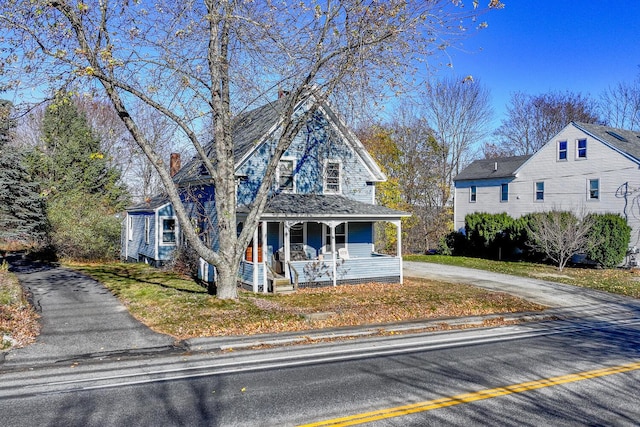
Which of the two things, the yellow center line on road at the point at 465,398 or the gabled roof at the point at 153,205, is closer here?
the yellow center line on road at the point at 465,398

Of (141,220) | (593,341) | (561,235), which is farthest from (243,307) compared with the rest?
(561,235)

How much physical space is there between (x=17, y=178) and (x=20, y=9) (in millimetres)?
12557

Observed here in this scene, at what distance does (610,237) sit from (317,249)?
15694 millimetres

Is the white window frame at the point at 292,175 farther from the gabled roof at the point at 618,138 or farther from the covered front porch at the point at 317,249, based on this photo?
the gabled roof at the point at 618,138

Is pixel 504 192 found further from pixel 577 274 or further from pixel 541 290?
pixel 541 290

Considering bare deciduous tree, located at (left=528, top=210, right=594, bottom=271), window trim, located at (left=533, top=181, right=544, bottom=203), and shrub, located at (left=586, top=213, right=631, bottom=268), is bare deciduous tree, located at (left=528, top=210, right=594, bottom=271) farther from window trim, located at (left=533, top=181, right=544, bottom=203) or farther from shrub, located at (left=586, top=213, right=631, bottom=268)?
window trim, located at (left=533, top=181, right=544, bottom=203)

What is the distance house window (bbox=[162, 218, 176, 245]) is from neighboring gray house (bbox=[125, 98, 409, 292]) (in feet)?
5.91

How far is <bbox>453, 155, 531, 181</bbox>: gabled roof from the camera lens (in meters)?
34.2

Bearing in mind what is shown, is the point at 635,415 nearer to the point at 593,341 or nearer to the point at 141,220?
the point at 593,341

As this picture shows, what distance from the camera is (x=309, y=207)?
1866cm

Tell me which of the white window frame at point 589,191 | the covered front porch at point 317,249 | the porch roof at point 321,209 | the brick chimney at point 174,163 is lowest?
the covered front porch at point 317,249

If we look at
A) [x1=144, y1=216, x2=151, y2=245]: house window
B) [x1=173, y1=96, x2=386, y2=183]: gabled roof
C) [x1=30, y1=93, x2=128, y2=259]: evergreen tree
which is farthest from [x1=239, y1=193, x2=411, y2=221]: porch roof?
[x1=30, y1=93, x2=128, y2=259]: evergreen tree

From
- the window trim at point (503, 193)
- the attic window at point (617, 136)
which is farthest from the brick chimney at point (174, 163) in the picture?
the attic window at point (617, 136)

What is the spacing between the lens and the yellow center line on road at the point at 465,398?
608cm
